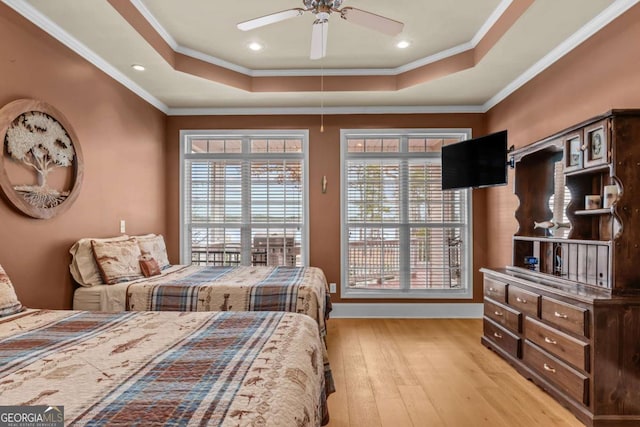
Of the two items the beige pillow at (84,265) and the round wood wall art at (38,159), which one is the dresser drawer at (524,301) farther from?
the round wood wall art at (38,159)

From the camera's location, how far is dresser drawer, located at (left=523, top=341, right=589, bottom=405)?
2.19 metres

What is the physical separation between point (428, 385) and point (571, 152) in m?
2.14

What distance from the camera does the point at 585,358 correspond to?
2170 mm

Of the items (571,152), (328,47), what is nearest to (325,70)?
(328,47)

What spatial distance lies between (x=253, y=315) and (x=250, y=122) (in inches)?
132

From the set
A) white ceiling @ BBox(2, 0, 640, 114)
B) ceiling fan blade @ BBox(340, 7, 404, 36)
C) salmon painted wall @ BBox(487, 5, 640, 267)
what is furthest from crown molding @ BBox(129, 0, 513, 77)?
ceiling fan blade @ BBox(340, 7, 404, 36)

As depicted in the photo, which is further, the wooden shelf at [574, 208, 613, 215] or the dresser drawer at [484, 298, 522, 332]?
the dresser drawer at [484, 298, 522, 332]

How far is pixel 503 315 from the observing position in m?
3.14

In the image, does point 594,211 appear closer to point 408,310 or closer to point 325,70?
point 408,310

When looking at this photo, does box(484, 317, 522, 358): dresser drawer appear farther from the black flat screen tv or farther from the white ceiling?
the white ceiling

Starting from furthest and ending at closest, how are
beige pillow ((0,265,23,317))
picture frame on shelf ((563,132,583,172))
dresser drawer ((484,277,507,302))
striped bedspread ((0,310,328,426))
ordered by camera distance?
1. dresser drawer ((484,277,507,302))
2. picture frame on shelf ((563,132,583,172))
3. beige pillow ((0,265,23,317))
4. striped bedspread ((0,310,328,426))

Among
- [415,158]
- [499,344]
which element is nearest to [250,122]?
[415,158]

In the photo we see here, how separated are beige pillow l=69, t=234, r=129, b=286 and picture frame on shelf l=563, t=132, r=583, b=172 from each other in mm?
3921

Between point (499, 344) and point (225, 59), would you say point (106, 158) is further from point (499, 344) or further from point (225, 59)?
point (499, 344)
